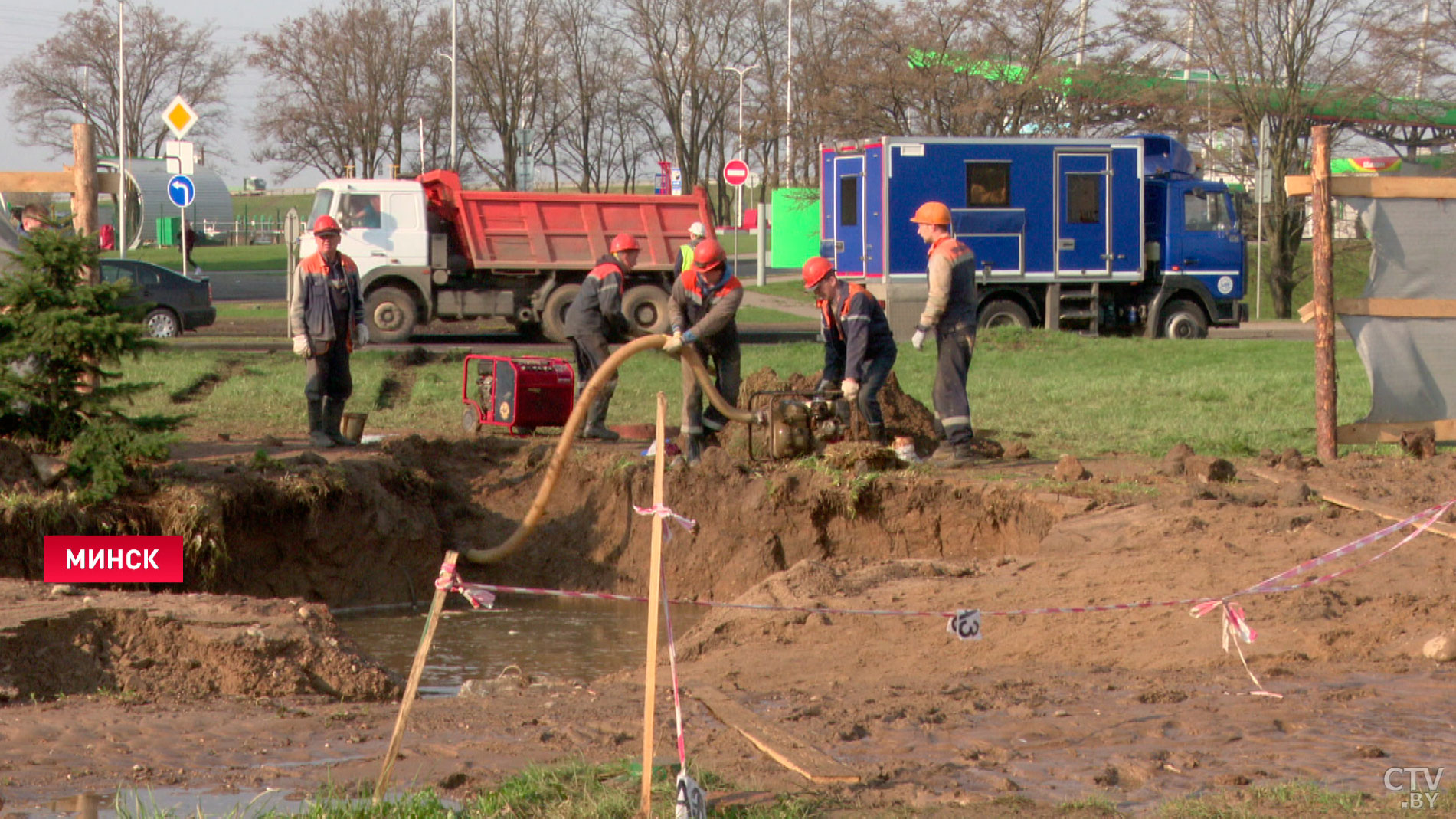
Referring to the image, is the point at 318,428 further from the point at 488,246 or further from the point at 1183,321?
the point at 1183,321

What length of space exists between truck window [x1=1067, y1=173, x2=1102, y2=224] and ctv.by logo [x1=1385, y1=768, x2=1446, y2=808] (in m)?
18.7

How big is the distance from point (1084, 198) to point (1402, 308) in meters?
12.6

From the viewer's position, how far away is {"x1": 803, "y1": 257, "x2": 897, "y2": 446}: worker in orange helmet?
11391mm

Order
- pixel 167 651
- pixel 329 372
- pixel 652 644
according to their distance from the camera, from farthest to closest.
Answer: pixel 329 372 → pixel 167 651 → pixel 652 644

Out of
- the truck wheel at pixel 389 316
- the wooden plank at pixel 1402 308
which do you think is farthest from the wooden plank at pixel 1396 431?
the truck wheel at pixel 389 316

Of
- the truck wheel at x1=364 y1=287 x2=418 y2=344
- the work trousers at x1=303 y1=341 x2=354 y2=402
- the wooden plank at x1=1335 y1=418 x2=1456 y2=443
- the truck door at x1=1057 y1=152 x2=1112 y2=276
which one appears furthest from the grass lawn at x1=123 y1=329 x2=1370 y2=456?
the truck wheel at x1=364 y1=287 x2=418 y2=344

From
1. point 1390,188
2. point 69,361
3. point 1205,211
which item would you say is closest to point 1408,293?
point 1390,188

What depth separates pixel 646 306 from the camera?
23.0 m

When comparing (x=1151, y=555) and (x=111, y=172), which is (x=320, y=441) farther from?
(x=1151, y=555)

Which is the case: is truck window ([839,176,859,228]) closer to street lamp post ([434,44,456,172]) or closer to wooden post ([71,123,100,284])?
wooden post ([71,123,100,284])

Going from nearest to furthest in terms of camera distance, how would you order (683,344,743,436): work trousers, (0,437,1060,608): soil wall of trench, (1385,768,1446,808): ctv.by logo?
(1385,768,1446,808): ctv.by logo
(0,437,1060,608): soil wall of trench
(683,344,743,436): work trousers

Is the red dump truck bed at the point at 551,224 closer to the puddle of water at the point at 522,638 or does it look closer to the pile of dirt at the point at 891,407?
the pile of dirt at the point at 891,407

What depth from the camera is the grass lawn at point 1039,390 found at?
13289 millimetres

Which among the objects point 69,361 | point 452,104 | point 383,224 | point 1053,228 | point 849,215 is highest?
point 452,104
